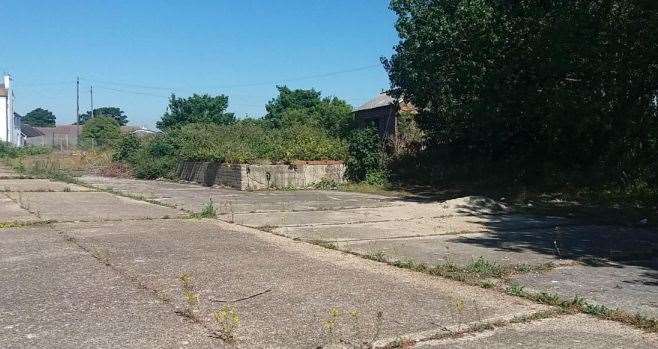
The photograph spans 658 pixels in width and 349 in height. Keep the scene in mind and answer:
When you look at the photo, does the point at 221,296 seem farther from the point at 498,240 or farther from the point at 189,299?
the point at 498,240

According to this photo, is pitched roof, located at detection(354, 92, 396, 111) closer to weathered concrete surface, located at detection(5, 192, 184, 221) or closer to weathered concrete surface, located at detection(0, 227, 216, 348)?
Result: weathered concrete surface, located at detection(5, 192, 184, 221)

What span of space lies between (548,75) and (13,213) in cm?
1232

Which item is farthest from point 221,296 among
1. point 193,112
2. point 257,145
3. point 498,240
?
point 193,112

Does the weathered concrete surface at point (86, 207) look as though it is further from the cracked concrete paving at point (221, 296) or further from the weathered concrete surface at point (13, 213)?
Result: the cracked concrete paving at point (221, 296)

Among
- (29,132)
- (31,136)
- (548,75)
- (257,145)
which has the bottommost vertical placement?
(257,145)

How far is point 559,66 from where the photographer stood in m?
13.6

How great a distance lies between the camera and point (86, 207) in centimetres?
1222

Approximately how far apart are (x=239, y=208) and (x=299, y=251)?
18.0 ft

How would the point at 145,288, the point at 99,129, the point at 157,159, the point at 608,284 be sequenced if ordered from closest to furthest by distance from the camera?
1. the point at 145,288
2. the point at 608,284
3. the point at 157,159
4. the point at 99,129

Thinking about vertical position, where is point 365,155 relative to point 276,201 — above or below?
above

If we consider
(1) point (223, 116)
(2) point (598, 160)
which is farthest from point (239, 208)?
(1) point (223, 116)

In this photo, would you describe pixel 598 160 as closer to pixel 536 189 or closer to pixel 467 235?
pixel 536 189

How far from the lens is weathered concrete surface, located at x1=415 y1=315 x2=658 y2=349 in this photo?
3785mm

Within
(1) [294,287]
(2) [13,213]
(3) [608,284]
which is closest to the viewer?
(1) [294,287]
